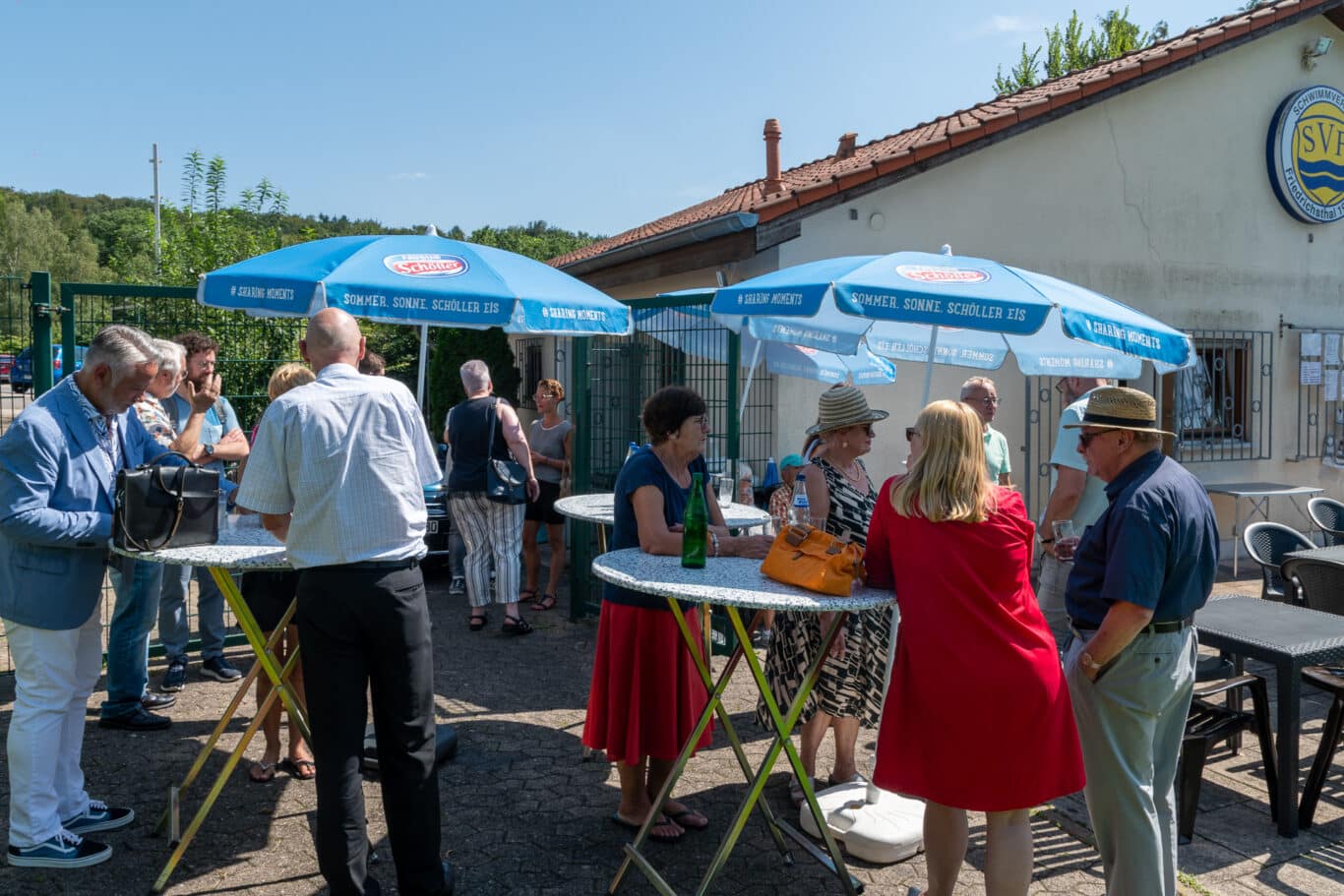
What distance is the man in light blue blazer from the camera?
11.4ft

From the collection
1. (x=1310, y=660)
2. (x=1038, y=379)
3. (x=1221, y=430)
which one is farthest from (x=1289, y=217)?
(x=1310, y=660)

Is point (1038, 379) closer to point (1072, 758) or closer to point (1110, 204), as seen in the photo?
point (1110, 204)

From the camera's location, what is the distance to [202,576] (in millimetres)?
5852

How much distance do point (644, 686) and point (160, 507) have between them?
1848 millimetres

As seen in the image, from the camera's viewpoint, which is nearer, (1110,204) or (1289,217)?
(1110,204)

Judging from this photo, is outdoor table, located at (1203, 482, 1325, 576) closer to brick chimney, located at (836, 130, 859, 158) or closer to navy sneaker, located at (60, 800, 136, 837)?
brick chimney, located at (836, 130, 859, 158)

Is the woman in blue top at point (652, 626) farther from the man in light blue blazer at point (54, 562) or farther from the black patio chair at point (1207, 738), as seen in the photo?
the black patio chair at point (1207, 738)

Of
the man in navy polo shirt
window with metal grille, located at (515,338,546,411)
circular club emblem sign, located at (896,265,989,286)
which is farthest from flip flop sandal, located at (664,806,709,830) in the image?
window with metal grille, located at (515,338,546,411)

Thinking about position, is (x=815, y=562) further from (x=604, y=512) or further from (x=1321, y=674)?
(x=1321, y=674)

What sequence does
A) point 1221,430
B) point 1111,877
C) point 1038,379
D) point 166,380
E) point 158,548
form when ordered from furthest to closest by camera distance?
point 1221,430
point 1038,379
point 166,380
point 158,548
point 1111,877

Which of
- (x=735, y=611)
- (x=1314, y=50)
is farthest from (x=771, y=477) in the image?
(x=1314, y=50)

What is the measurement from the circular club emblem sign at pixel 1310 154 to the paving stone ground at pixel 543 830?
25.8 feet

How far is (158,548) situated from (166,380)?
0.74 m

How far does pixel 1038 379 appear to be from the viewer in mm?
9609
